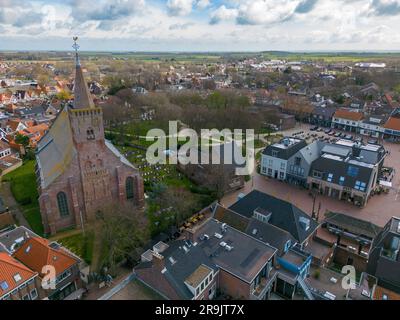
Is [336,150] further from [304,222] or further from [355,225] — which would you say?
[304,222]

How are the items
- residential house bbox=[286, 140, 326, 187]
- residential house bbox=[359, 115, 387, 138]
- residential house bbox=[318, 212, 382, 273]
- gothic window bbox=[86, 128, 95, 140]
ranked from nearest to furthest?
residential house bbox=[318, 212, 382, 273]
gothic window bbox=[86, 128, 95, 140]
residential house bbox=[286, 140, 326, 187]
residential house bbox=[359, 115, 387, 138]

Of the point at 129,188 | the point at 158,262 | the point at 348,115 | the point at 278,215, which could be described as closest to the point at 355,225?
the point at 278,215

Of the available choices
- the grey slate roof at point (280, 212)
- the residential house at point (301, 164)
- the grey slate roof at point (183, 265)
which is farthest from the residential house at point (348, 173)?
the grey slate roof at point (183, 265)

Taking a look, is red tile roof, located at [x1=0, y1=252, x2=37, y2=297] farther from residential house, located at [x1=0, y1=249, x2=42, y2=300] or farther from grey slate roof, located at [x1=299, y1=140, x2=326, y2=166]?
grey slate roof, located at [x1=299, y1=140, x2=326, y2=166]

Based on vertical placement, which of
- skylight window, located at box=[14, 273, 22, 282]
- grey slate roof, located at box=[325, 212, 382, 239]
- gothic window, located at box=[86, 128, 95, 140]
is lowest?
grey slate roof, located at box=[325, 212, 382, 239]

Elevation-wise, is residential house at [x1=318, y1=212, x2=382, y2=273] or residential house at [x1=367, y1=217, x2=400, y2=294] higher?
residential house at [x1=367, y1=217, x2=400, y2=294]

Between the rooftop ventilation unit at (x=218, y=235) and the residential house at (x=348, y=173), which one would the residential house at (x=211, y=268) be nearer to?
the rooftop ventilation unit at (x=218, y=235)

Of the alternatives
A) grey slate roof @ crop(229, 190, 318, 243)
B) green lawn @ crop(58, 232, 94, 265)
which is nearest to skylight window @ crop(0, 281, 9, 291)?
green lawn @ crop(58, 232, 94, 265)
